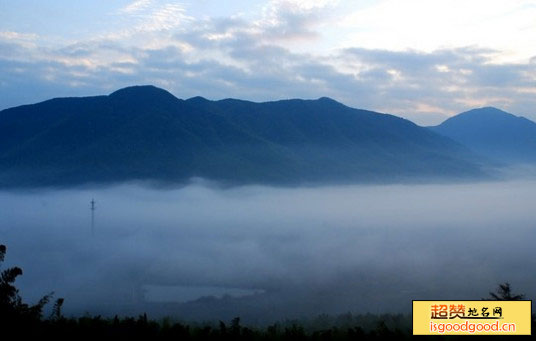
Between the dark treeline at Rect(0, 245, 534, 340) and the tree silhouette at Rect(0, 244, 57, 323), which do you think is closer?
the dark treeline at Rect(0, 245, 534, 340)

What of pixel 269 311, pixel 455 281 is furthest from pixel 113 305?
pixel 455 281

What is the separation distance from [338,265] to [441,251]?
134 ft

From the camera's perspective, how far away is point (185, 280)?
6673 inches

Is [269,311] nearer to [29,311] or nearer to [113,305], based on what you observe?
[113,305]

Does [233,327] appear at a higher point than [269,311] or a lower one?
higher

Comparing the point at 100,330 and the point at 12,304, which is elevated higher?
the point at 12,304

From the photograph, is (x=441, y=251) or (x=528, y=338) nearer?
(x=528, y=338)

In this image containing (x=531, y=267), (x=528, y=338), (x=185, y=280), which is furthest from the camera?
(x=185, y=280)

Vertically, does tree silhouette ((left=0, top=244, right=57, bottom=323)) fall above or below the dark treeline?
above

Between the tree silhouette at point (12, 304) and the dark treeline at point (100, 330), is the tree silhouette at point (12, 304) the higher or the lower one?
the higher one

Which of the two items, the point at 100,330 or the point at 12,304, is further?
the point at 12,304

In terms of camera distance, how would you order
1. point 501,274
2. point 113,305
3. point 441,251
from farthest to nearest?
point 441,251, point 501,274, point 113,305

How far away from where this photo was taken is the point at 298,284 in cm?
14762

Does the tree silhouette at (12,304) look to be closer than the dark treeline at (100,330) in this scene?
No
